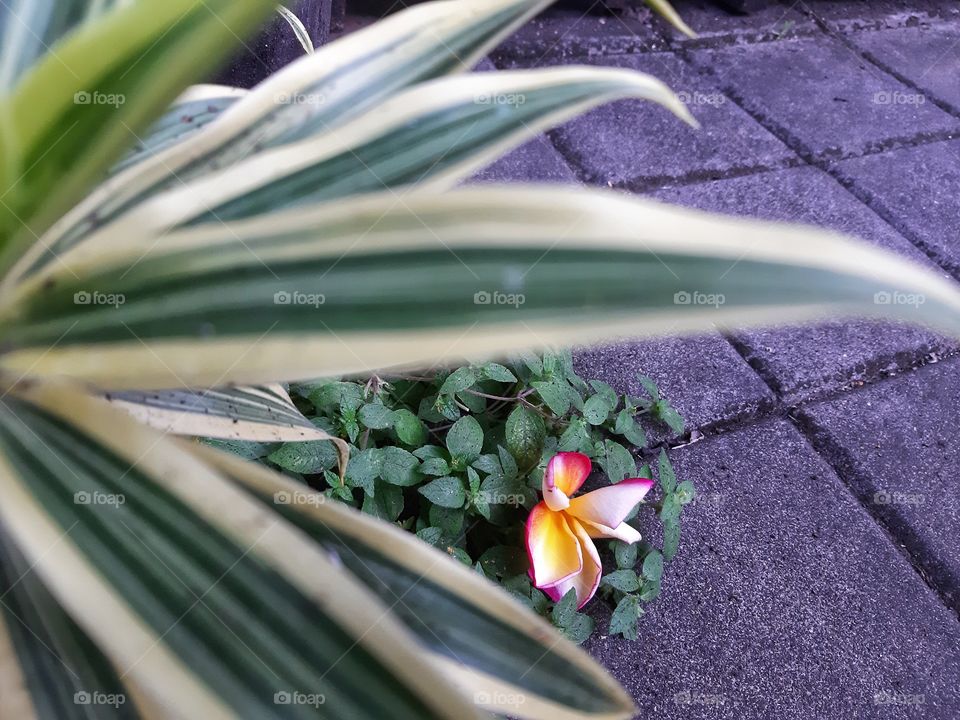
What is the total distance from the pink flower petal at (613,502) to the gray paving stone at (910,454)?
0.58 meters

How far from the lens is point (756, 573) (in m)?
1.12

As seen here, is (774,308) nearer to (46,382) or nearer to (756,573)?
(46,382)

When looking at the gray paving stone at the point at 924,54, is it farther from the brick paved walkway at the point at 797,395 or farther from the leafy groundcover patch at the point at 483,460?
the leafy groundcover patch at the point at 483,460

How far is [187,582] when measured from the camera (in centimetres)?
33

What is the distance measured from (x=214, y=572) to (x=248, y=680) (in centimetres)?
5

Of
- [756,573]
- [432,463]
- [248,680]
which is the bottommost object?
[756,573]

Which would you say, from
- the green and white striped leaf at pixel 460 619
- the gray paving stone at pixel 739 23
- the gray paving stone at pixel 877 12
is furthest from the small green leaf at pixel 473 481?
the gray paving stone at pixel 877 12

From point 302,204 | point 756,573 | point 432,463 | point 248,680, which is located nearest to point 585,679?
A: point 248,680
